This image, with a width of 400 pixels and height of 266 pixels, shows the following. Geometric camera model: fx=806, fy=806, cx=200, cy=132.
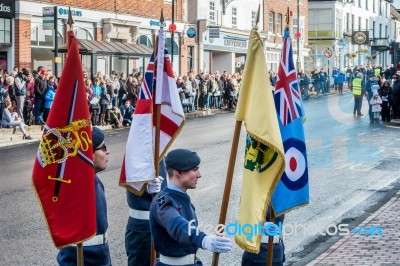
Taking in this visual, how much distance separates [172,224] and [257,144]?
1.21 m

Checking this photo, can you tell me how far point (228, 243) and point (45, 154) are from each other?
1.58m

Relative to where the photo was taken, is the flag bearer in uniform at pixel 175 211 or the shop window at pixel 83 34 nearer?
the flag bearer in uniform at pixel 175 211

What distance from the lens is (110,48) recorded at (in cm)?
3347

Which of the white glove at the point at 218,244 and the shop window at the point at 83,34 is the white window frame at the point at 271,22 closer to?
the shop window at the point at 83,34

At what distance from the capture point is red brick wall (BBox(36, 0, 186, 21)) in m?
35.3

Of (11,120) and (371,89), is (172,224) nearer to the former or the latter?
(11,120)

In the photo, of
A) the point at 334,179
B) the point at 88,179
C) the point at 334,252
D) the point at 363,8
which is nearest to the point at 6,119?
the point at 334,179

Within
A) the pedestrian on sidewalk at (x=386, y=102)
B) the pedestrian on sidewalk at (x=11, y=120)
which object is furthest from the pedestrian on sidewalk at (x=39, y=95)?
the pedestrian on sidewalk at (x=386, y=102)

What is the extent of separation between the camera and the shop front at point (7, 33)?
30773 mm

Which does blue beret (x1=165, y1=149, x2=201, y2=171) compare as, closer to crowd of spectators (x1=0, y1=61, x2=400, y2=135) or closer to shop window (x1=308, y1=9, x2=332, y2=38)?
crowd of spectators (x1=0, y1=61, x2=400, y2=135)

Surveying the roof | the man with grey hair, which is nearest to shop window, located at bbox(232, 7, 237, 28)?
the roof

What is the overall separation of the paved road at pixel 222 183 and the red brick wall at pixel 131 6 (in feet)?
32.3

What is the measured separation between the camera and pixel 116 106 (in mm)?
29594

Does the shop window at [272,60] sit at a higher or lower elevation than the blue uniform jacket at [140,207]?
higher
